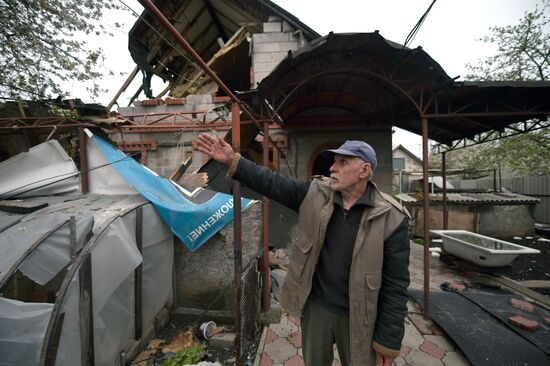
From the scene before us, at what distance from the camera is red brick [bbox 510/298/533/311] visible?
13.6 feet

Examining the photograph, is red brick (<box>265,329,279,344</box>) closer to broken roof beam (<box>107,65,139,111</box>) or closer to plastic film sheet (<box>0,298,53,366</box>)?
plastic film sheet (<box>0,298,53,366</box>)

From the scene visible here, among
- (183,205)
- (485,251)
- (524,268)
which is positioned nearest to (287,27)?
(183,205)

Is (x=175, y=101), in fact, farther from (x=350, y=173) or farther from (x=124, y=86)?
(x=350, y=173)

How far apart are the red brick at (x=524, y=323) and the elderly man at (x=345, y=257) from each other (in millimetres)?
3445

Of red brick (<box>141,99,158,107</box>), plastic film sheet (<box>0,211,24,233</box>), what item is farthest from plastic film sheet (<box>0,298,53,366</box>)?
red brick (<box>141,99,158,107</box>)

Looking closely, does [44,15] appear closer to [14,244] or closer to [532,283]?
[14,244]

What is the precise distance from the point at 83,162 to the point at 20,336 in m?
3.12

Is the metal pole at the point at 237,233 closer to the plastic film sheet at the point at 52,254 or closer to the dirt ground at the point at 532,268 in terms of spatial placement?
the plastic film sheet at the point at 52,254

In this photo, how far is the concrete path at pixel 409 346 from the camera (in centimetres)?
302

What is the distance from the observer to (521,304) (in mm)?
4219

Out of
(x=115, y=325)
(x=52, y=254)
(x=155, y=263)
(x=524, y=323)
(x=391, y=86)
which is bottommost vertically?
(x=524, y=323)

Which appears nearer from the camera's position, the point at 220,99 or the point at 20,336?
the point at 20,336

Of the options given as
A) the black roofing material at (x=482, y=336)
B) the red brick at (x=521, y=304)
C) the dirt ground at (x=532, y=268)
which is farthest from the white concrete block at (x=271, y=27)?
the dirt ground at (x=532, y=268)

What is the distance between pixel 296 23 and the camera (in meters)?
6.88
